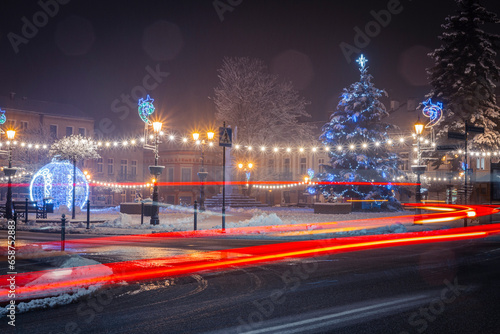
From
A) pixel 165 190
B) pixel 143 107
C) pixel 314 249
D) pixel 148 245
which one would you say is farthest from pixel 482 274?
pixel 165 190

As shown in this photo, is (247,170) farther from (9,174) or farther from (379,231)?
(379,231)

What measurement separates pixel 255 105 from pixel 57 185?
21951mm

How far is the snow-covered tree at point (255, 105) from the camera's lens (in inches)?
1834

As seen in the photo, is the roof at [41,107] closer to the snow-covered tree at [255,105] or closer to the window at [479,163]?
the snow-covered tree at [255,105]

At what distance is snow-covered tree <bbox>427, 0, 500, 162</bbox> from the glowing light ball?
27182 millimetres

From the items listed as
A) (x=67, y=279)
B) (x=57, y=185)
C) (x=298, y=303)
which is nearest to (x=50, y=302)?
(x=67, y=279)

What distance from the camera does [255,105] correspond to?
46.8 metres

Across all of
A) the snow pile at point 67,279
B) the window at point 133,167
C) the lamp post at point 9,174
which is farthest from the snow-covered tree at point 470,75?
the window at point 133,167

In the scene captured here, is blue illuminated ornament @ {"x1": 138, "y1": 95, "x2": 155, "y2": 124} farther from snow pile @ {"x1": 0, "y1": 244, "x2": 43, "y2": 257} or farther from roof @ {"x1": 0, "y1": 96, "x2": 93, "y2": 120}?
roof @ {"x1": 0, "y1": 96, "x2": 93, "y2": 120}

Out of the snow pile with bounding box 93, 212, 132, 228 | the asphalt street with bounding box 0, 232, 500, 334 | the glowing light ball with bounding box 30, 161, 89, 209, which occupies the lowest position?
the snow pile with bounding box 93, 212, 132, 228

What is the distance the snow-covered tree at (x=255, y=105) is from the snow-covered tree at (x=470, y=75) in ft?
51.3

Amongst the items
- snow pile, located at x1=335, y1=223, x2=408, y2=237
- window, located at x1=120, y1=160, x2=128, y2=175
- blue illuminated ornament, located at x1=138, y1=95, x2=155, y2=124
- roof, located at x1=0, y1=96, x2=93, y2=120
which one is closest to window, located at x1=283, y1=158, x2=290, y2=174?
window, located at x1=120, y1=160, x2=128, y2=175

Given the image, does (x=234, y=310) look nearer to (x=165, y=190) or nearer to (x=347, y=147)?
(x=347, y=147)

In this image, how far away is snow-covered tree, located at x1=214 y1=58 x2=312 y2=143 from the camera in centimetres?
4659
